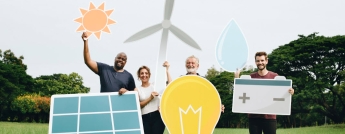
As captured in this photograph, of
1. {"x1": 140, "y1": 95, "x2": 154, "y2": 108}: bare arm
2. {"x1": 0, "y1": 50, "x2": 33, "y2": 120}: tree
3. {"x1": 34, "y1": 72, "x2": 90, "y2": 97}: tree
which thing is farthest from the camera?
{"x1": 34, "y1": 72, "x2": 90, "y2": 97}: tree

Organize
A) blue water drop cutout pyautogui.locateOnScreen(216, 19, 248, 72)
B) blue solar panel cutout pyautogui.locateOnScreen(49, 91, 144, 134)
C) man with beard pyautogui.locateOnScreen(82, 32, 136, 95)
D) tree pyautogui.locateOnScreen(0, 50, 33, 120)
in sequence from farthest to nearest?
tree pyautogui.locateOnScreen(0, 50, 33, 120) < blue water drop cutout pyautogui.locateOnScreen(216, 19, 248, 72) < man with beard pyautogui.locateOnScreen(82, 32, 136, 95) < blue solar panel cutout pyautogui.locateOnScreen(49, 91, 144, 134)

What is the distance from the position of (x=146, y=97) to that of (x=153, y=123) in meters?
0.40

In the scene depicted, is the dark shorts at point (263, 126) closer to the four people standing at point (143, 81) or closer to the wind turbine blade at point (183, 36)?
the four people standing at point (143, 81)

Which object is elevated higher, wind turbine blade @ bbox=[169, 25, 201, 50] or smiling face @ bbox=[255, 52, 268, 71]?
wind turbine blade @ bbox=[169, 25, 201, 50]

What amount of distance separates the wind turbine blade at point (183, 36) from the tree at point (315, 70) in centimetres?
2103

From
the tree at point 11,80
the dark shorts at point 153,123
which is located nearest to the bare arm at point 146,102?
the dark shorts at point 153,123

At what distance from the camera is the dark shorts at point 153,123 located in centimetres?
579

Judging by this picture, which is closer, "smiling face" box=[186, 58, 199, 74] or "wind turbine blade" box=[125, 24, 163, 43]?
"smiling face" box=[186, 58, 199, 74]

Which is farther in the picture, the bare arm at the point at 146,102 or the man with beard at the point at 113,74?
→ the man with beard at the point at 113,74

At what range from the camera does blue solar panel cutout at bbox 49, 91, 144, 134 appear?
5.16m

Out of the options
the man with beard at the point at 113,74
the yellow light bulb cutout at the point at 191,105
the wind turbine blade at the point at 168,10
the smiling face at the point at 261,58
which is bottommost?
the yellow light bulb cutout at the point at 191,105

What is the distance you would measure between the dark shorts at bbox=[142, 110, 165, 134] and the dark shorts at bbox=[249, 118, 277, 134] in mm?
1368

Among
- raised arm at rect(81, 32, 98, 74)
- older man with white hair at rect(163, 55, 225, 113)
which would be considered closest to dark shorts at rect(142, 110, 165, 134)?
older man with white hair at rect(163, 55, 225, 113)

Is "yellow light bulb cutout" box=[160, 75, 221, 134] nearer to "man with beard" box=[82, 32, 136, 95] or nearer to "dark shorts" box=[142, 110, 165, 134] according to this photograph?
"dark shorts" box=[142, 110, 165, 134]
